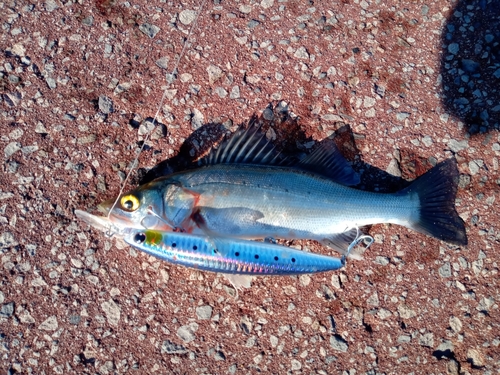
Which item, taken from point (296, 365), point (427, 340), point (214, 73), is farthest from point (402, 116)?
point (296, 365)

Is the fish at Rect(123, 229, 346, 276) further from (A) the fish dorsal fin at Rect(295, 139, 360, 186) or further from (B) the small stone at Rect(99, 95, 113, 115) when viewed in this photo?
(B) the small stone at Rect(99, 95, 113, 115)

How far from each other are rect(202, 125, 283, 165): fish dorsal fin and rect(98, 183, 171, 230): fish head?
0.59m

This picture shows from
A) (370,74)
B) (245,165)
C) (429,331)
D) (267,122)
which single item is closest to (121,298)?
(245,165)

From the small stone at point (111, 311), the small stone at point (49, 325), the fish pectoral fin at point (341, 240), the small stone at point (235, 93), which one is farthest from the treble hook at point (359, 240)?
the small stone at point (49, 325)

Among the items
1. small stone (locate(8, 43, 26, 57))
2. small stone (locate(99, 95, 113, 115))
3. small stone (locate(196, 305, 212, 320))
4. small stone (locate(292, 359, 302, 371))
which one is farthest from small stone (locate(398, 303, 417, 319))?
small stone (locate(8, 43, 26, 57))

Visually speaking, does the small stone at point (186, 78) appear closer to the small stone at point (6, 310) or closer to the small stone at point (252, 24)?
the small stone at point (252, 24)

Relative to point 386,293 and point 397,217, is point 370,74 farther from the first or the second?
point 386,293

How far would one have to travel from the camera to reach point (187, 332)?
3492 mm

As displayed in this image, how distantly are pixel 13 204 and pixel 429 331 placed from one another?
149 inches

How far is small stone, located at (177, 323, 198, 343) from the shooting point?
3486mm

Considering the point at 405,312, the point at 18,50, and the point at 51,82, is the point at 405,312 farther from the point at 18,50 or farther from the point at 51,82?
the point at 18,50

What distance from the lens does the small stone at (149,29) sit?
381 centimetres

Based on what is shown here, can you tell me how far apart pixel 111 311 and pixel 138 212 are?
99 cm

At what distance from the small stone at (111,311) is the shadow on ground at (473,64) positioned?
346 cm
